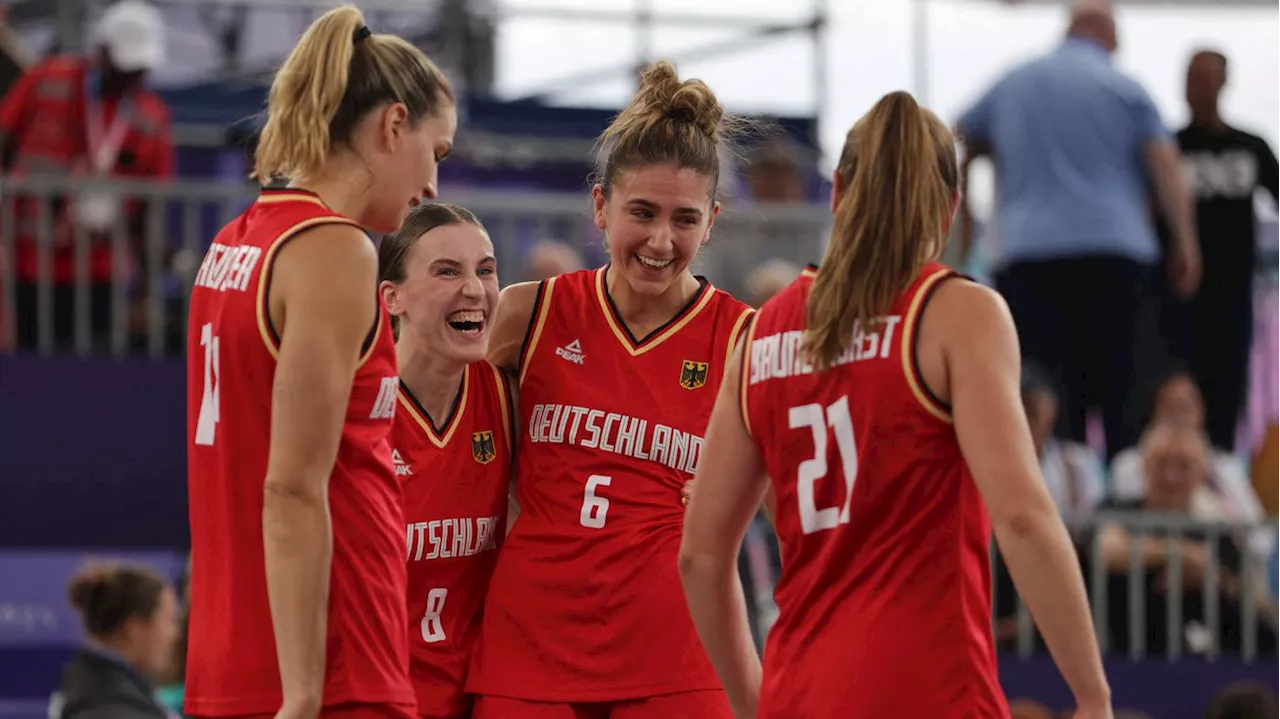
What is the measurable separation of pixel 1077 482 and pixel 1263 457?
8.03 feet

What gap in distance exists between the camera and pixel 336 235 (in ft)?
10.0

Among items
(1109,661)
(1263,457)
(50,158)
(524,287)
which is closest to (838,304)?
(524,287)

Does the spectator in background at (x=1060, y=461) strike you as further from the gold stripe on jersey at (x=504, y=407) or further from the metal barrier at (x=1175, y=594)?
the gold stripe on jersey at (x=504, y=407)

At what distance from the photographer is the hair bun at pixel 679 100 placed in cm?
396

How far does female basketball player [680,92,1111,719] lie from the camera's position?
2.96 meters

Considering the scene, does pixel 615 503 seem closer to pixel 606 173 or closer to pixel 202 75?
pixel 606 173

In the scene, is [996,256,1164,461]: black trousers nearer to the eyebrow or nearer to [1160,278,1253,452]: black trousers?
[1160,278,1253,452]: black trousers

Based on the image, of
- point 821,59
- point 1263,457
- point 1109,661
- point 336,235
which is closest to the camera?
point 336,235

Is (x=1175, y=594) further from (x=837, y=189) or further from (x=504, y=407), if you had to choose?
(x=837, y=189)

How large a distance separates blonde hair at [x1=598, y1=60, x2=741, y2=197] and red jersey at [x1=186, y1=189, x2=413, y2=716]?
2.99 ft

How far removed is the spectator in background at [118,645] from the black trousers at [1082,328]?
3646 millimetres

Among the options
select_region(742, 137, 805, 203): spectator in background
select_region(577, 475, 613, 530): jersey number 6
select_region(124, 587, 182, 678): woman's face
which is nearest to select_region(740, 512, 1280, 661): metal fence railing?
select_region(742, 137, 805, 203): spectator in background

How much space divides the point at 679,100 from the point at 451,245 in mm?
562

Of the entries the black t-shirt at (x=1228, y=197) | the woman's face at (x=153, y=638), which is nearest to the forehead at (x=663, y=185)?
the woman's face at (x=153, y=638)
